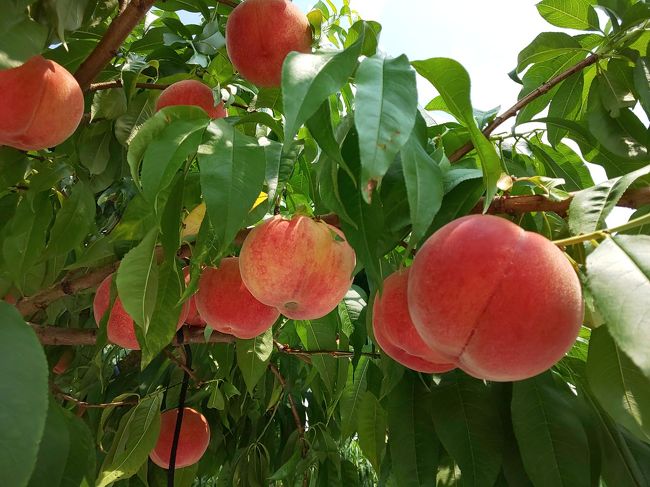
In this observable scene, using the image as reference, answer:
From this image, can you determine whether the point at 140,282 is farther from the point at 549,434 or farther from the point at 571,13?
the point at 571,13

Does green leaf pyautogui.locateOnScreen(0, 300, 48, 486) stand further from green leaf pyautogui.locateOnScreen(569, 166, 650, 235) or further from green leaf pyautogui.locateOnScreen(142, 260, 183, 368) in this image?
green leaf pyautogui.locateOnScreen(569, 166, 650, 235)

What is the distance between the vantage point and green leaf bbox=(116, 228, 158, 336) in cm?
94

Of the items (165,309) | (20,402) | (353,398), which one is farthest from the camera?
(353,398)

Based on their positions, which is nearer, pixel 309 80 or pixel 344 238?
pixel 309 80

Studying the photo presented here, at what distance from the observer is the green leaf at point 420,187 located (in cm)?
70

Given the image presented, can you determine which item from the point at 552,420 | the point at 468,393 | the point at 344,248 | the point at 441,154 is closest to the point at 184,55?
the point at 344,248

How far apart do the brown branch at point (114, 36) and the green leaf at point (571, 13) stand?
44.1 inches

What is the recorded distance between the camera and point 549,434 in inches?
40.9

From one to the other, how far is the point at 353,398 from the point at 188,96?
0.86 m

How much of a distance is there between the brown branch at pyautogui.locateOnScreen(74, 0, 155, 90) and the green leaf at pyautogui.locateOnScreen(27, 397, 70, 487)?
755 millimetres

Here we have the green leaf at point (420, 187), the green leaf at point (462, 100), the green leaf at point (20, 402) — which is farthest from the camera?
the green leaf at point (462, 100)

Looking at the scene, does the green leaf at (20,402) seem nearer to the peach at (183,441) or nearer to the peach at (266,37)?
the peach at (266,37)

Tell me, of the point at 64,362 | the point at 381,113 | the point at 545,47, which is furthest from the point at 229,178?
the point at 64,362

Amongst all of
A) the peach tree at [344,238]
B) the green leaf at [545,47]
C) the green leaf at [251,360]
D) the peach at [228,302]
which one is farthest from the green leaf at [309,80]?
the green leaf at [545,47]
